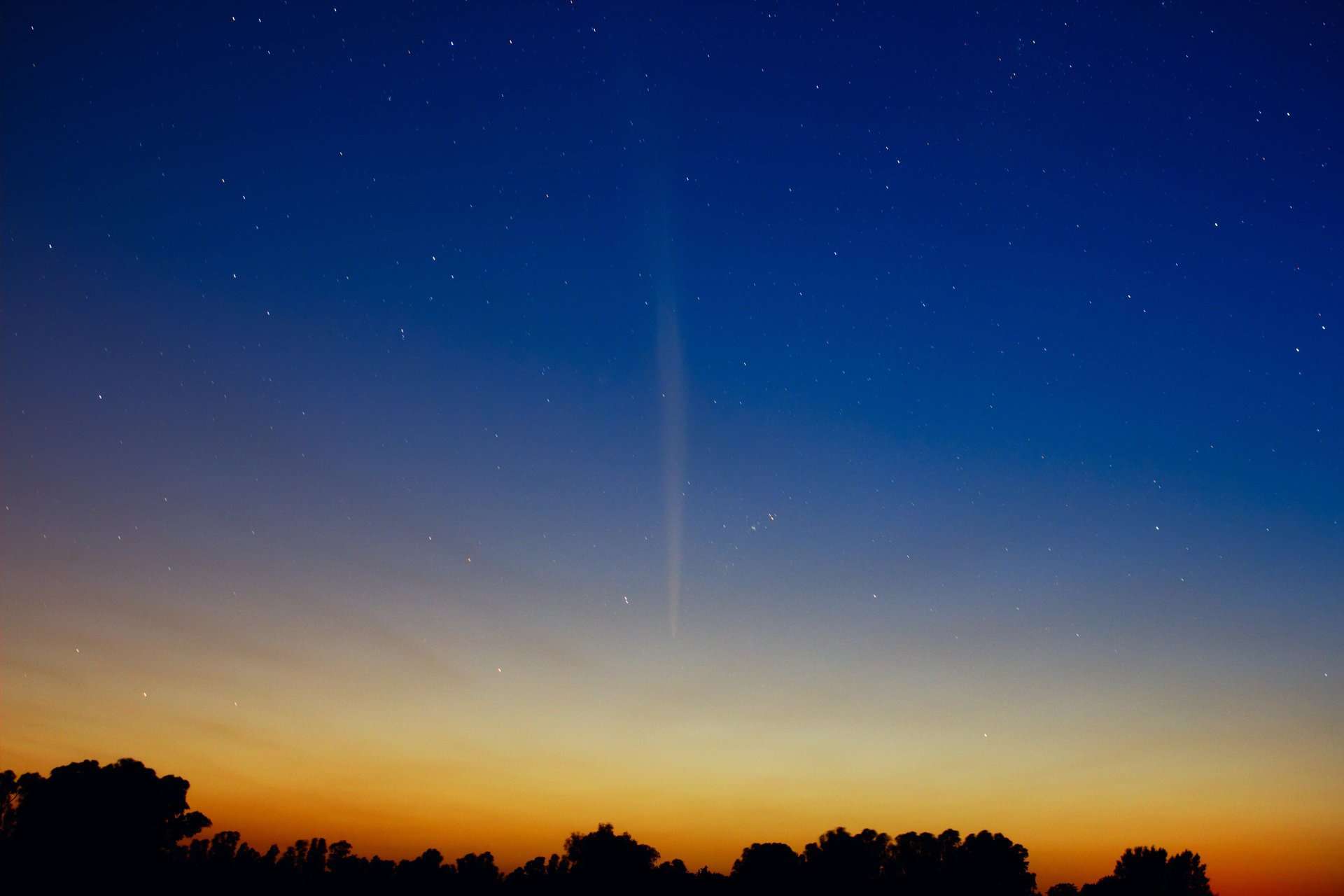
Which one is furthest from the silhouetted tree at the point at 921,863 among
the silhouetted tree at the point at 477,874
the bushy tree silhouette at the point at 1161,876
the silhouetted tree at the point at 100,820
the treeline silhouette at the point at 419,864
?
the silhouetted tree at the point at 100,820

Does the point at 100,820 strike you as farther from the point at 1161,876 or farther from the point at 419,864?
the point at 1161,876

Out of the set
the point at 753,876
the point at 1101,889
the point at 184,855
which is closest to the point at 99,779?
the point at 184,855

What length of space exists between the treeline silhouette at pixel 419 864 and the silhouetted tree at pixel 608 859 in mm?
166

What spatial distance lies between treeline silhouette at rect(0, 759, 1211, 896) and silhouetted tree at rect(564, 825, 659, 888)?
0.55ft

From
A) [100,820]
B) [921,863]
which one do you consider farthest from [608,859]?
[100,820]

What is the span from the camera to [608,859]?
11869 cm

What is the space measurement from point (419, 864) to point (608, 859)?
135 feet

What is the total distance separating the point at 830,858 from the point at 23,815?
10154cm

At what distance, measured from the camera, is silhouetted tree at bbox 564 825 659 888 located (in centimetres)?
11662

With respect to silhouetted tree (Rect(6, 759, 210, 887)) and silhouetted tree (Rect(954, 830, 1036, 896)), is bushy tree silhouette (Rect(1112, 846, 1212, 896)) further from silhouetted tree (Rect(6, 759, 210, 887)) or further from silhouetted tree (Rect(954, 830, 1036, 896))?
silhouetted tree (Rect(6, 759, 210, 887))

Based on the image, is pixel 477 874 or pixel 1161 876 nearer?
pixel 1161 876

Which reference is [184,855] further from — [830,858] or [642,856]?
[830,858]

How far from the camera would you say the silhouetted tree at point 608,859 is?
117 metres

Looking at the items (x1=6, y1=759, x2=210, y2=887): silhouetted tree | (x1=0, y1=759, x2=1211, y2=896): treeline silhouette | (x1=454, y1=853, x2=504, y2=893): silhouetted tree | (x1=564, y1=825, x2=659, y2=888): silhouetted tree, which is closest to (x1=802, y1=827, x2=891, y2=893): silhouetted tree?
(x1=0, y1=759, x2=1211, y2=896): treeline silhouette
